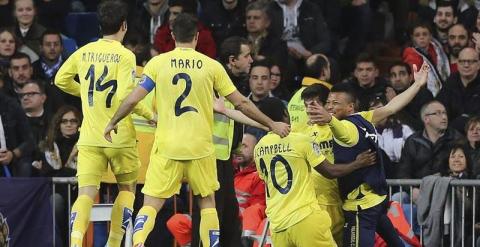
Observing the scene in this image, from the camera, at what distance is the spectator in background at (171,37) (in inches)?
788

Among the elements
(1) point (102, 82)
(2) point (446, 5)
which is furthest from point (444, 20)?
(1) point (102, 82)

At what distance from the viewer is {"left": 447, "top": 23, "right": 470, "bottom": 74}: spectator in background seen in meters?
20.6

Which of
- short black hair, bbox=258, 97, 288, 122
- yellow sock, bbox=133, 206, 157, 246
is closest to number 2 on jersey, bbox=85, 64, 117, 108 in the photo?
yellow sock, bbox=133, 206, 157, 246

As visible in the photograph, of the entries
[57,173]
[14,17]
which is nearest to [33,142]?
[57,173]

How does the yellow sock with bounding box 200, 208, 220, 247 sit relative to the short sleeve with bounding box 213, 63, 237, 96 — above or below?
below

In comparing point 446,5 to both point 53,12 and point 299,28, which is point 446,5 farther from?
point 53,12

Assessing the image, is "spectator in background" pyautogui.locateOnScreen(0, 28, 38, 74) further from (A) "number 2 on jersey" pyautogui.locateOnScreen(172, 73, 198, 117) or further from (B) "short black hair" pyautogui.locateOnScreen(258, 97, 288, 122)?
(A) "number 2 on jersey" pyautogui.locateOnScreen(172, 73, 198, 117)

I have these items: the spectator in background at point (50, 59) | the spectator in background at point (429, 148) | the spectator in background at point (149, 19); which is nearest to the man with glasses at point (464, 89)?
the spectator in background at point (429, 148)

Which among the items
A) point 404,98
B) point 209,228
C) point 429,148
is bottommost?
point 209,228

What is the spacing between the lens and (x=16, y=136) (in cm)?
1883

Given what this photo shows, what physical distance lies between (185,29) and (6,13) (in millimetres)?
7987

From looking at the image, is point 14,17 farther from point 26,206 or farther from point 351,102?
point 351,102

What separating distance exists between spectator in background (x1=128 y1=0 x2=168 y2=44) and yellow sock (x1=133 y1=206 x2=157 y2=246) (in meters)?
7.26

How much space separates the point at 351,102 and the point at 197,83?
5.85 feet
